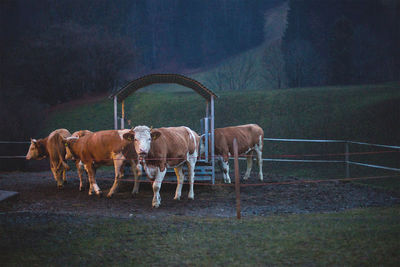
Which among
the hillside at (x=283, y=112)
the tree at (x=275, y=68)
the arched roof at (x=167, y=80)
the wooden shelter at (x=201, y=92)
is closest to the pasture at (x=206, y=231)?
the wooden shelter at (x=201, y=92)

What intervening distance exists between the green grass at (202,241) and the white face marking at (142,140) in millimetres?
2084

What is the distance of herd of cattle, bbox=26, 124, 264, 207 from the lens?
9648mm

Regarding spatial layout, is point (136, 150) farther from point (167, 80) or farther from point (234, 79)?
point (234, 79)

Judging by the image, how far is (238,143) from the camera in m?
13.4

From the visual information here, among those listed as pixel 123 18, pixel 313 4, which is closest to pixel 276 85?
pixel 313 4

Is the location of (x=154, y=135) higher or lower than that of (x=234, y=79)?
lower

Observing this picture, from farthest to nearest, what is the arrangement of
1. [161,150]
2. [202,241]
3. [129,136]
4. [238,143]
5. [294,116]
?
[294,116] → [238,143] → [161,150] → [129,136] → [202,241]

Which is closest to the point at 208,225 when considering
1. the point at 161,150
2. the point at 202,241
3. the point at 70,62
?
the point at 202,241

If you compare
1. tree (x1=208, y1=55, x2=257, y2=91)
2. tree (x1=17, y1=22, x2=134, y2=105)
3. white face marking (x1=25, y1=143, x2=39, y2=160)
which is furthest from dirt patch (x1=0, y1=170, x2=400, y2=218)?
tree (x1=208, y1=55, x2=257, y2=91)

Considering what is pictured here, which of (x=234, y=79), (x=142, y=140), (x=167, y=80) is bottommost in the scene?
(x=142, y=140)

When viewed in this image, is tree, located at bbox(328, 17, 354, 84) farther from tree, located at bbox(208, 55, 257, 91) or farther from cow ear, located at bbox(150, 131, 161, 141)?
cow ear, located at bbox(150, 131, 161, 141)

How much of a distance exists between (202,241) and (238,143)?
25.0 feet

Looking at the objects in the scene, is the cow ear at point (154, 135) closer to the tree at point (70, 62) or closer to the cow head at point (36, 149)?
the cow head at point (36, 149)

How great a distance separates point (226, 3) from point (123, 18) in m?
25.0
